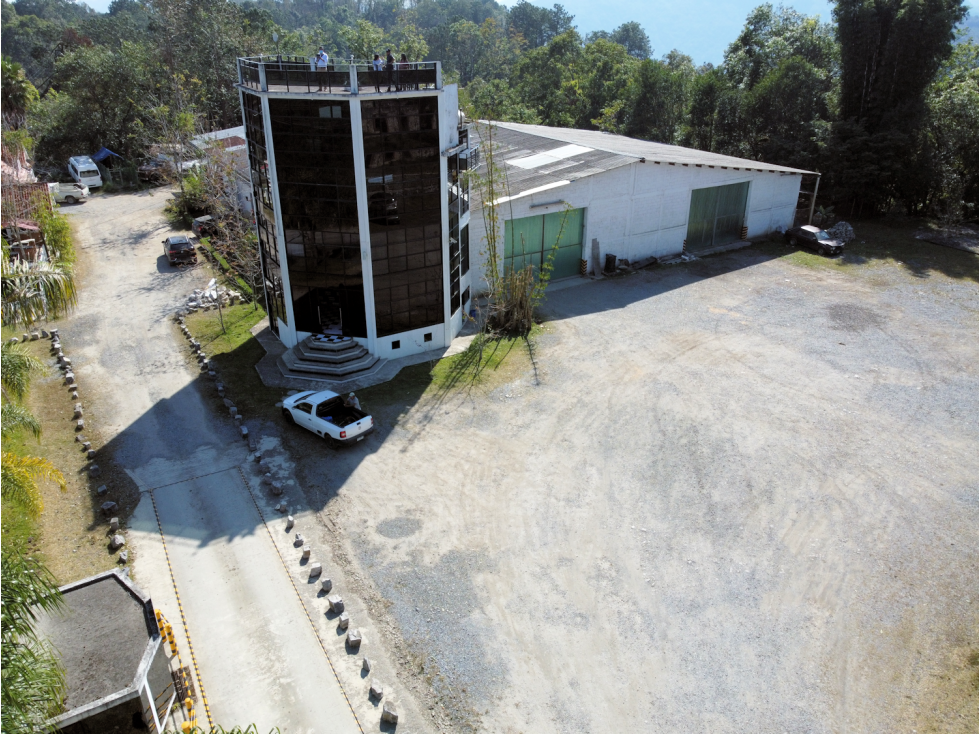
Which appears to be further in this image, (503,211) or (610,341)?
(503,211)

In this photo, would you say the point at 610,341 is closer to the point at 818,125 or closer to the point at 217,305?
the point at 217,305

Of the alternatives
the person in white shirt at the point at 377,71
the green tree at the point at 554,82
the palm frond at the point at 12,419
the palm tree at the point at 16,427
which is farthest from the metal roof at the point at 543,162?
the green tree at the point at 554,82

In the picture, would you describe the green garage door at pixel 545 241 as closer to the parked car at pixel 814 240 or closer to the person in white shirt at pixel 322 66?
the person in white shirt at pixel 322 66

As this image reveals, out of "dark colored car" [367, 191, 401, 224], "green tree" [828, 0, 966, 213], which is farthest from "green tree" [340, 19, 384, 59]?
"dark colored car" [367, 191, 401, 224]

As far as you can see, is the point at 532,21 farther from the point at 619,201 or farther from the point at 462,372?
the point at 462,372

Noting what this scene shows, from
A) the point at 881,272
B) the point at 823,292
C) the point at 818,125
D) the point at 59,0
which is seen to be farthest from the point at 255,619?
the point at 59,0
